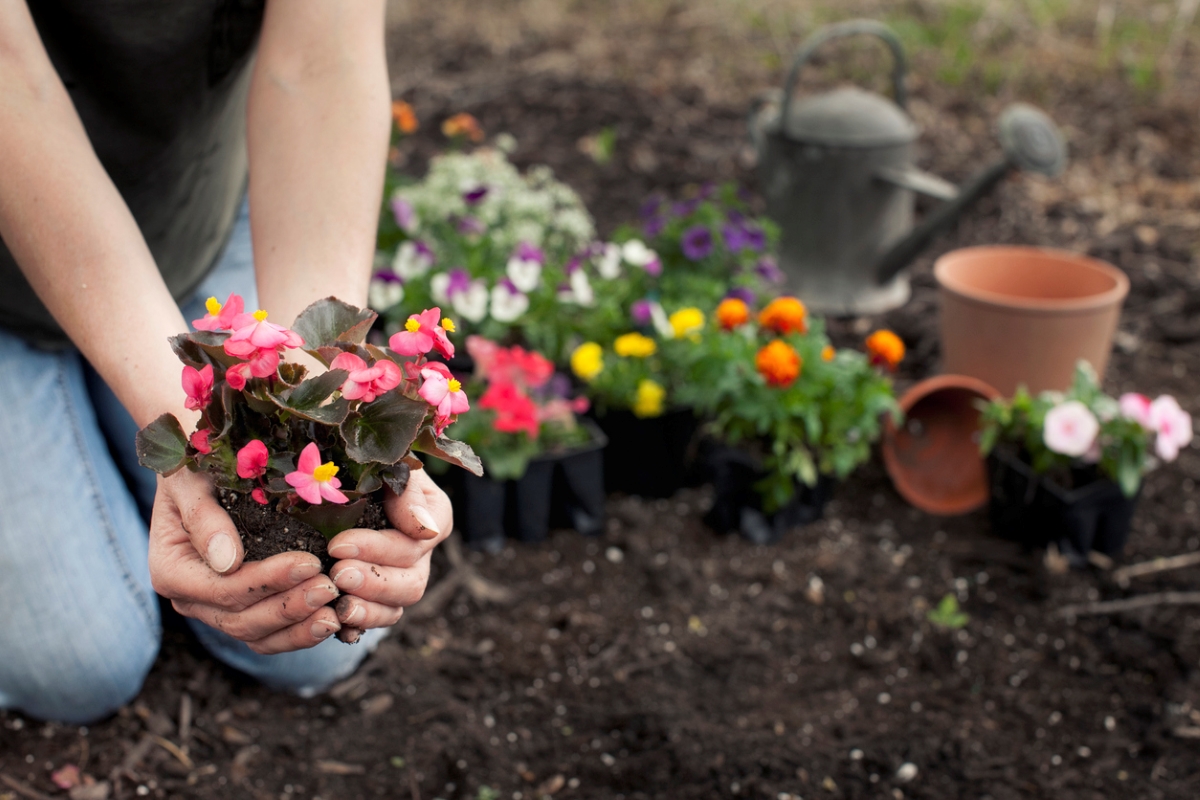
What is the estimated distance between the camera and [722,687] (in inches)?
66.0

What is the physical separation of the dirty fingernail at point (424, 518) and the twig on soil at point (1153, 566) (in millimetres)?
1569

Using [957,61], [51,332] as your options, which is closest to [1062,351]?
[51,332]

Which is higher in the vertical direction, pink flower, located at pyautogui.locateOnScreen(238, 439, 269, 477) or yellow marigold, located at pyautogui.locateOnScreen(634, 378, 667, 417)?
pink flower, located at pyautogui.locateOnScreen(238, 439, 269, 477)

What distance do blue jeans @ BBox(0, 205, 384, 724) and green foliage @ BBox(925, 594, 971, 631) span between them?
3.50ft

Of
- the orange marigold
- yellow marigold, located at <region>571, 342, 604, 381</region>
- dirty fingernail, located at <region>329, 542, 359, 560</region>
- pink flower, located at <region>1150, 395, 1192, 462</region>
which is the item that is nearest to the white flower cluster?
yellow marigold, located at <region>571, 342, 604, 381</region>

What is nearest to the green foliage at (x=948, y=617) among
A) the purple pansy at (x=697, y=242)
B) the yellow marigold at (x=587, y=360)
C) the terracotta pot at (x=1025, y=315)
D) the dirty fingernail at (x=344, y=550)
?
the terracotta pot at (x=1025, y=315)

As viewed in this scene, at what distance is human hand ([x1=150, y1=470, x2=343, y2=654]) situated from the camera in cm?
90

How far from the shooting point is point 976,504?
218 cm

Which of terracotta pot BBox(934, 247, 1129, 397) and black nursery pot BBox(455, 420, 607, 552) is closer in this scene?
black nursery pot BBox(455, 420, 607, 552)

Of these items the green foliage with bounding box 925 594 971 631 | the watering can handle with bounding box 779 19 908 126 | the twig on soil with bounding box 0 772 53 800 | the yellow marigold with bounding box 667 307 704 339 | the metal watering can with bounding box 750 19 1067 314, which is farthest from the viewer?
the metal watering can with bounding box 750 19 1067 314

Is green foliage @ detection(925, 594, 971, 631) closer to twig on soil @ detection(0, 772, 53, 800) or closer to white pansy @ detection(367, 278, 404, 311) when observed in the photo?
white pansy @ detection(367, 278, 404, 311)

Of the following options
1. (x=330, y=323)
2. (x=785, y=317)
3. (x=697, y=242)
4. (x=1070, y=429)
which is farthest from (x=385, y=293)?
(x=1070, y=429)

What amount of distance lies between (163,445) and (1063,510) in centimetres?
171

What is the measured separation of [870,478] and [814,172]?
1.15 m
